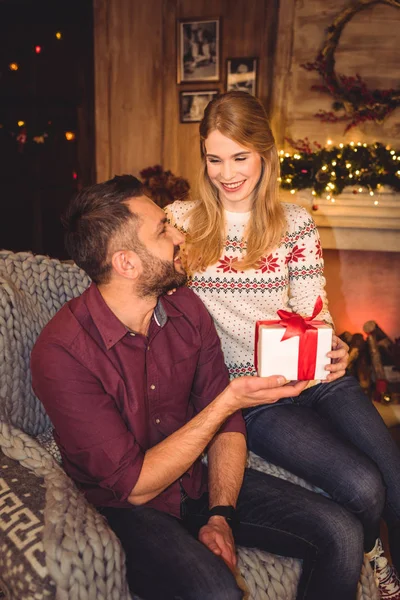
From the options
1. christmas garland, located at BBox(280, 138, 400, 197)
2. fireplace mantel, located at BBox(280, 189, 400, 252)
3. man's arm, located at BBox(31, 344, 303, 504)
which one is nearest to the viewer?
man's arm, located at BBox(31, 344, 303, 504)

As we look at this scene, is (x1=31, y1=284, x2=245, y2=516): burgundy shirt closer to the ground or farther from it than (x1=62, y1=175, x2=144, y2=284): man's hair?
closer to the ground

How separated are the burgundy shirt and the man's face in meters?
0.09

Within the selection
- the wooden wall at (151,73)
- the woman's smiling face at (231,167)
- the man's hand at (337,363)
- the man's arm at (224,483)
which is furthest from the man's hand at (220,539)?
the wooden wall at (151,73)

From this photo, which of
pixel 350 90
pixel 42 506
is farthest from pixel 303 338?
pixel 350 90

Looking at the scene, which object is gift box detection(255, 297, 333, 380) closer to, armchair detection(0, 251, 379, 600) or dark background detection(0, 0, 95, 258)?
armchair detection(0, 251, 379, 600)

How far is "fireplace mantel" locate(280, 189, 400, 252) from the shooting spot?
3348 mm

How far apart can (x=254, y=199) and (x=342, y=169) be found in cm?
164

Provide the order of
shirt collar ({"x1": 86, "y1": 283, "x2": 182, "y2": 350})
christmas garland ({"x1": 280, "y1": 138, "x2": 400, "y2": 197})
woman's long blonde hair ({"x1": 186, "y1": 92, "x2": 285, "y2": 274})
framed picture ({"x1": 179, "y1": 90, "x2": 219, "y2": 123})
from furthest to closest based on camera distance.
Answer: framed picture ({"x1": 179, "y1": 90, "x2": 219, "y2": 123}) < christmas garland ({"x1": 280, "y1": 138, "x2": 400, "y2": 197}) < woman's long blonde hair ({"x1": 186, "y1": 92, "x2": 285, "y2": 274}) < shirt collar ({"x1": 86, "y1": 283, "x2": 182, "y2": 350})

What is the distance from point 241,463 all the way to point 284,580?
290 mm

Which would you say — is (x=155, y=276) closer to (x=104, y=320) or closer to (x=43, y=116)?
(x=104, y=320)

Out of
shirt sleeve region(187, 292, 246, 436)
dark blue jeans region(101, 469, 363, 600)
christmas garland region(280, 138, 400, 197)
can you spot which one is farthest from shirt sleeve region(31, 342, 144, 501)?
christmas garland region(280, 138, 400, 197)

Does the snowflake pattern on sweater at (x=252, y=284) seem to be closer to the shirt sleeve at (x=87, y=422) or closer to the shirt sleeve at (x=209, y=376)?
the shirt sleeve at (x=209, y=376)

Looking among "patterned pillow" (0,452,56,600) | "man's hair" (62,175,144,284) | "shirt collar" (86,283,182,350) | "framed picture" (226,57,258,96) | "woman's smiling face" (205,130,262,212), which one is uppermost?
"framed picture" (226,57,258,96)

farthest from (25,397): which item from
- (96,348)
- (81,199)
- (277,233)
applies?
(277,233)
